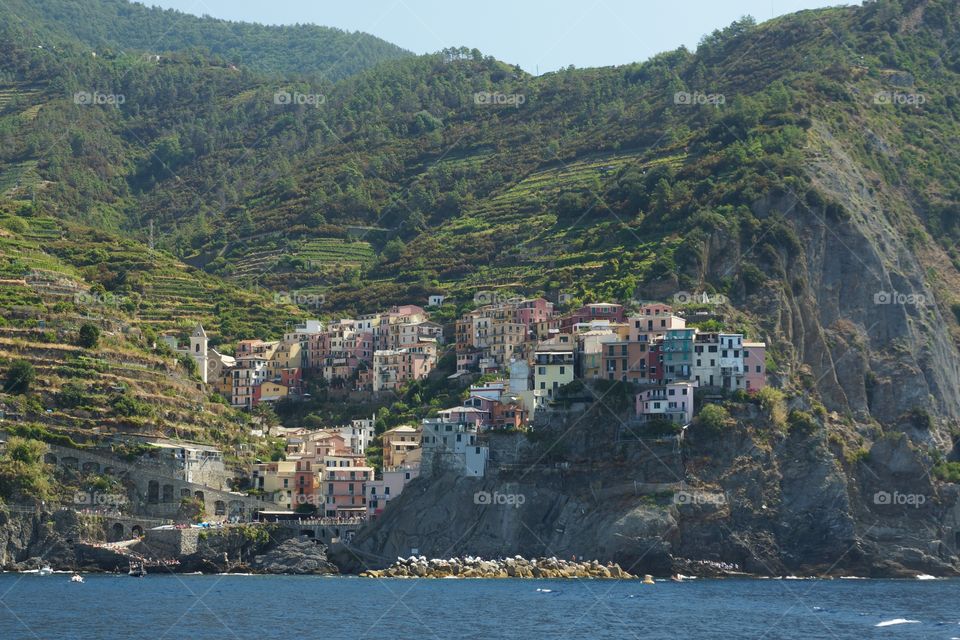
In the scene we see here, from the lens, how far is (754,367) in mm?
121000

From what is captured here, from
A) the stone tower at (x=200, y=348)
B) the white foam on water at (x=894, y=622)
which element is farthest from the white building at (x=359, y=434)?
the white foam on water at (x=894, y=622)

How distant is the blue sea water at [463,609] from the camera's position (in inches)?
3216

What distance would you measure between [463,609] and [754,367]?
3704cm

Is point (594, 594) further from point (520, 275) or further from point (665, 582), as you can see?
point (520, 275)

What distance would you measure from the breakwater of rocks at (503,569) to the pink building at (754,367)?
16.7 meters

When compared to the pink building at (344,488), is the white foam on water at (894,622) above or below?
below

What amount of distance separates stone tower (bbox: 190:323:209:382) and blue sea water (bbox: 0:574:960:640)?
39843mm

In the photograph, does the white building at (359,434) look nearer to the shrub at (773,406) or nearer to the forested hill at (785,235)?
the forested hill at (785,235)

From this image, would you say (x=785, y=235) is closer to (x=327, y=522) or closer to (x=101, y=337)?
(x=327, y=522)

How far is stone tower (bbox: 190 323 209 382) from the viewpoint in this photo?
152 meters

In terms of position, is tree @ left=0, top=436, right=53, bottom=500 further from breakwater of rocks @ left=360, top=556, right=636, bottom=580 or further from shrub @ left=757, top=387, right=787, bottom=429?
shrub @ left=757, top=387, right=787, bottom=429

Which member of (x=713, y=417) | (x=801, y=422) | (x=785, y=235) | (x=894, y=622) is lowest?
(x=894, y=622)

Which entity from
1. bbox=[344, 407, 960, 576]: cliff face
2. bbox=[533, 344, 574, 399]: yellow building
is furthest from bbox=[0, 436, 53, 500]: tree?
bbox=[533, 344, 574, 399]: yellow building

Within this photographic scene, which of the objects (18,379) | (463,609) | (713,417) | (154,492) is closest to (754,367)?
(713,417)
